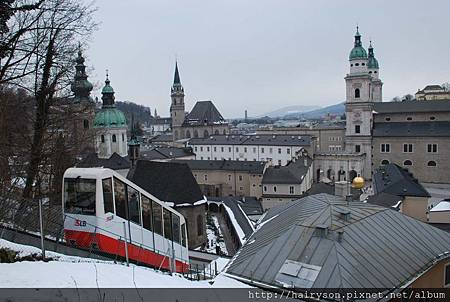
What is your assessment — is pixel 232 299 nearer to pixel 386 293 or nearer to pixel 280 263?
pixel 280 263

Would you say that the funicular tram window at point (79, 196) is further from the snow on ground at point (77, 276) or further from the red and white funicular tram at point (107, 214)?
the snow on ground at point (77, 276)

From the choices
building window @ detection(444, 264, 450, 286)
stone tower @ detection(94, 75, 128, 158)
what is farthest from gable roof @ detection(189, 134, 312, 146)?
building window @ detection(444, 264, 450, 286)

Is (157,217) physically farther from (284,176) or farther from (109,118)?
(109,118)

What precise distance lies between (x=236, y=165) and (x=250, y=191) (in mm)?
3726

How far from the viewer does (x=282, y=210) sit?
55.5 feet

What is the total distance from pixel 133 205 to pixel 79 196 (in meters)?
1.53

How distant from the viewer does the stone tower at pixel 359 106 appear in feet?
199

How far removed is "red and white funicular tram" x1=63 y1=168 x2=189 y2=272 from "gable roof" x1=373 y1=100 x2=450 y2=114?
55437 mm

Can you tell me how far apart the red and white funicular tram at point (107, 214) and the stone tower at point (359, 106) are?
Result: 5219 cm

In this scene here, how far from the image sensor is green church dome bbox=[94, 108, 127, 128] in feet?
163

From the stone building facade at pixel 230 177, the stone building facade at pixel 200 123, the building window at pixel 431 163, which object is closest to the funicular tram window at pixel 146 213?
the stone building facade at pixel 230 177

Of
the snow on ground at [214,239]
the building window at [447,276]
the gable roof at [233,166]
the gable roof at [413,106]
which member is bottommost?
the snow on ground at [214,239]

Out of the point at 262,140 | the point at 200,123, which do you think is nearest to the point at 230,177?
the point at 262,140

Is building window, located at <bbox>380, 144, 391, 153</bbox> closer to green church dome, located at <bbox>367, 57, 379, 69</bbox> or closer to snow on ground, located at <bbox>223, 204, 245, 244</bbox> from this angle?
green church dome, located at <bbox>367, 57, 379, 69</bbox>
